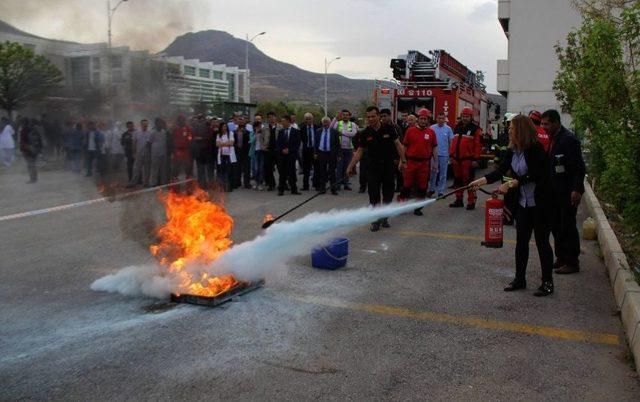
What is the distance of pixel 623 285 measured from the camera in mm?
5242

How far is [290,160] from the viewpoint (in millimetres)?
13016

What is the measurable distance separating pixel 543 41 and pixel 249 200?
32275 millimetres

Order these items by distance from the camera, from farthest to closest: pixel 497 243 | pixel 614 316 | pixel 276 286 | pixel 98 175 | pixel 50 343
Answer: pixel 98 175 < pixel 497 243 < pixel 276 286 < pixel 614 316 < pixel 50 343

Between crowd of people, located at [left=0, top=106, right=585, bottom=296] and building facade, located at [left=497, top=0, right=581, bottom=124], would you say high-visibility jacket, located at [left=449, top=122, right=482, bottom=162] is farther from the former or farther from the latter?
building facade, located at [left=497, top=0, right=581, bottom=124]

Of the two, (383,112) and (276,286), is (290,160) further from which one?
(276,286)

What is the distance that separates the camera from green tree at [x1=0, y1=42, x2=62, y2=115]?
4.30 metres

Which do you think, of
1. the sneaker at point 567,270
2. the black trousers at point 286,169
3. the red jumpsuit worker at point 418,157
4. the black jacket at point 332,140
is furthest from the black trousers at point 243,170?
the sneaker at point 567,270

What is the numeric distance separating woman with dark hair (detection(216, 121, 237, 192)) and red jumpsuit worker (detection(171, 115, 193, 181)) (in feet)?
7.43

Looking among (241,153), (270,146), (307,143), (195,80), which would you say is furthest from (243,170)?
(195,80)

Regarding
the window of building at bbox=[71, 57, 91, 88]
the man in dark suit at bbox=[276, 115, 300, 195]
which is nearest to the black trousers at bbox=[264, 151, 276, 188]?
the man in dark suit at bbox=[276, 115, 300, 195]

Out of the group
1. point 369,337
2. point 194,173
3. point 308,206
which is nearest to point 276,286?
point 369,337

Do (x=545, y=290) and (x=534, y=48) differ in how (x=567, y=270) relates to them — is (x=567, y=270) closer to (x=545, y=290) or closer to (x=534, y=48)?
(x=545, y=290)

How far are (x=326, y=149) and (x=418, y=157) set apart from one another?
3687 mm

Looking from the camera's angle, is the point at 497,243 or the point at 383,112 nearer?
the point at 497,243
